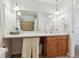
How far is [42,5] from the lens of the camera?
4.67 meters

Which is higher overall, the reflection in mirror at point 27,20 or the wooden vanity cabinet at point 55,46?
the reflection in mirror at point 27,20

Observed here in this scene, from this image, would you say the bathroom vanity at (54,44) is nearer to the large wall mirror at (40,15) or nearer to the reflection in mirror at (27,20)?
the large wall mirror at (40,15)

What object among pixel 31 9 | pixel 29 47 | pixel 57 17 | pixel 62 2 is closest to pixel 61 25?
pixel 57 17

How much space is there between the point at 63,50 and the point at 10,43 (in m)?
2.03

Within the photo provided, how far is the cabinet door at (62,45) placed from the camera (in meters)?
4.12

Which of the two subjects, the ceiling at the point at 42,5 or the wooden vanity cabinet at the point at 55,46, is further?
the ceiling at the point at 42,5

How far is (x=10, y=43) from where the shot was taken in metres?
4.20

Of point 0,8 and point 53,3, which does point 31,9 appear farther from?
point 0,8

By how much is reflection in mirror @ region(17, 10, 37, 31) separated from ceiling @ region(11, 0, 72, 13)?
202 millimetres

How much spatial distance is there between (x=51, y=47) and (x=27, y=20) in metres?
1.48

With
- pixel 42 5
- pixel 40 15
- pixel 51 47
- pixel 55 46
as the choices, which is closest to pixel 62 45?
pixel 55 46

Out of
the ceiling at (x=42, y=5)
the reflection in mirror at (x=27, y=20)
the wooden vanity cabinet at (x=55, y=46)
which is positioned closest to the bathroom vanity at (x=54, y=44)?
the wooden vanity cabinet at (x=55, y=46)

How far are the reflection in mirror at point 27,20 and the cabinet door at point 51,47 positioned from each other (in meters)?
0.96

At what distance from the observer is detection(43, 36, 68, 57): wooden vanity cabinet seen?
397 centimetres
